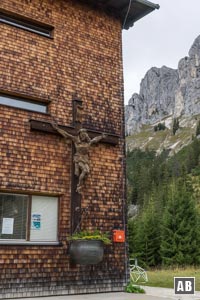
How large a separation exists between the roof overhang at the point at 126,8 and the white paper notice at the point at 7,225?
6747mm

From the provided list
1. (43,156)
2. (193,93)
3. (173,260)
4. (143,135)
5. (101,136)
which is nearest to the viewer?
(43,156)

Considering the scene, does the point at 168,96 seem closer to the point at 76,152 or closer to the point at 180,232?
the point at 180,232

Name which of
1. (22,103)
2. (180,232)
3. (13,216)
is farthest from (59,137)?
(180,232)

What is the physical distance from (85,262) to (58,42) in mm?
5867

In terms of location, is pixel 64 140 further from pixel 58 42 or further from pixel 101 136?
pixel 58 42

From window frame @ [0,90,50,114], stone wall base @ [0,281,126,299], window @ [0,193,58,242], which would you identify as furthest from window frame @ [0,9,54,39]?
stone wall base @ [0,281,126,299]

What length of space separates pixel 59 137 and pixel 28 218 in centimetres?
221

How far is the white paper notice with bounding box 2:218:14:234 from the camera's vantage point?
9.46 meters

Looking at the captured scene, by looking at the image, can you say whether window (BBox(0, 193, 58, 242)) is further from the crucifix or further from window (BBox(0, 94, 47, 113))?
window (BBox(0, 94, 47, 113))

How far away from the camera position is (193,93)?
162 metres

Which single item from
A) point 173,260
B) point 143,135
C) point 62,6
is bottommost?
point 173,260

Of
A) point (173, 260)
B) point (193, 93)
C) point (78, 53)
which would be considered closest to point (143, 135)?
point (193, 93)

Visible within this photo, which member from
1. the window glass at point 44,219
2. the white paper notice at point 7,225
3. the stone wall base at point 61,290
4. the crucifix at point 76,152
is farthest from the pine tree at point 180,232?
the white paper notice at point 7,225

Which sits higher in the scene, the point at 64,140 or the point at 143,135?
the point at 143,135
